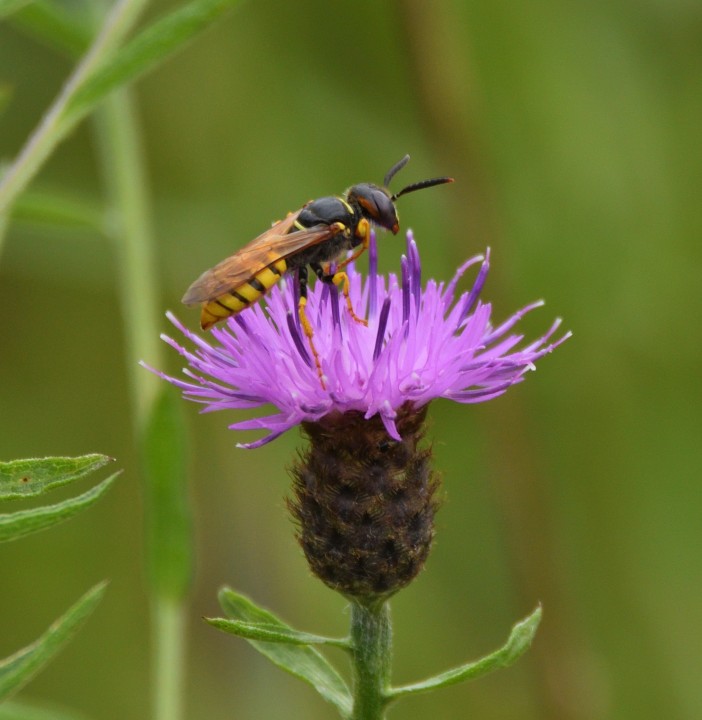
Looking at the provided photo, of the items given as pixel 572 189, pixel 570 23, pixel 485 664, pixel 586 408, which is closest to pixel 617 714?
pixel 586 408

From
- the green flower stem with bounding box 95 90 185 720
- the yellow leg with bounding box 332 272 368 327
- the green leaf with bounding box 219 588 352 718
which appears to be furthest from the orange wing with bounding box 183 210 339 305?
the green leaf with bounding box 219 588 352 718

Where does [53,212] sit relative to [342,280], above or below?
above

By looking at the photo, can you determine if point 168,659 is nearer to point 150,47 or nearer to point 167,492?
point 167,492

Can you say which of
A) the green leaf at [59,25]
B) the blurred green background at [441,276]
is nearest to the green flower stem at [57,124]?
the green leaf at [59,25]

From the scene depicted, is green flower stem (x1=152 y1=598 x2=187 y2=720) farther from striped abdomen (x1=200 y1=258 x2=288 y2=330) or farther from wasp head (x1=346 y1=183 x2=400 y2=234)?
wasp head (x1=346 y1=183 x2=400 y2=234)

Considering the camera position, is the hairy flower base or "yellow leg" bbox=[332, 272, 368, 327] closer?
the hairy flower base

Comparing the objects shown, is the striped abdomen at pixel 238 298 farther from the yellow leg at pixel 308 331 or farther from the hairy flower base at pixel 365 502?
the hairy flower base at pixel 365 502

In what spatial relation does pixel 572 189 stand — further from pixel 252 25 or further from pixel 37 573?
pixel 37 573

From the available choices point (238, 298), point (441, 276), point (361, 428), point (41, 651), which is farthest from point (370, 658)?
point (441, 276)
